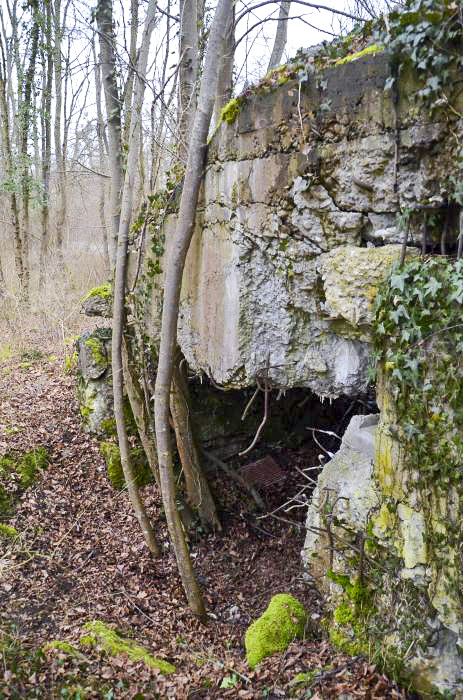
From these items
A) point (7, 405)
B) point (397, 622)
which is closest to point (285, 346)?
point (397, 622)

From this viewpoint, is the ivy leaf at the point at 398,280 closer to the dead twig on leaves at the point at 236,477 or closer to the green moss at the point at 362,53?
the green moss at the point at 362,53

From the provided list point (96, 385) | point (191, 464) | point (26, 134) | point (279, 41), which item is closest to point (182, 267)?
point (191, 464)

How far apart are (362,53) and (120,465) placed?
5.16 metres

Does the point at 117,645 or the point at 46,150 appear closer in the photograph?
the point at 117,645

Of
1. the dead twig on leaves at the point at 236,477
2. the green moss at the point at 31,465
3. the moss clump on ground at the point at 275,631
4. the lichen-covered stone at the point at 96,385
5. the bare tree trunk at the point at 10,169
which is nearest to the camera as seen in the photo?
the moss clump on ground at the point at 275,631

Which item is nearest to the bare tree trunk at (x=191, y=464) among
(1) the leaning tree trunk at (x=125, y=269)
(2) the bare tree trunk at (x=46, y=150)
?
(1) the leaning tree trunk at (x=125, y=269)

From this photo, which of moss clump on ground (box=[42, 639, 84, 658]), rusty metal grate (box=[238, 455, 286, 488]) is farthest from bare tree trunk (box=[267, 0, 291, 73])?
moss clump on ground (box=[42, 639, 84, 658])

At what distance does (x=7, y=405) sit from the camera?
736 cm

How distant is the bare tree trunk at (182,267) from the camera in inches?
170

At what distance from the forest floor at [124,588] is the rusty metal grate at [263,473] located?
183 mm

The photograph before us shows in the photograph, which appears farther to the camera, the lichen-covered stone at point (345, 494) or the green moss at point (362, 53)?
the lichen-covered stone at point (345, 494)

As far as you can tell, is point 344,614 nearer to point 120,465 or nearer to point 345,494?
point 345,494

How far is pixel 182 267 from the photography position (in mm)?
4496

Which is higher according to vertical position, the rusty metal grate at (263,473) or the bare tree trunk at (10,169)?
the bare tree trunk at (10,169)
